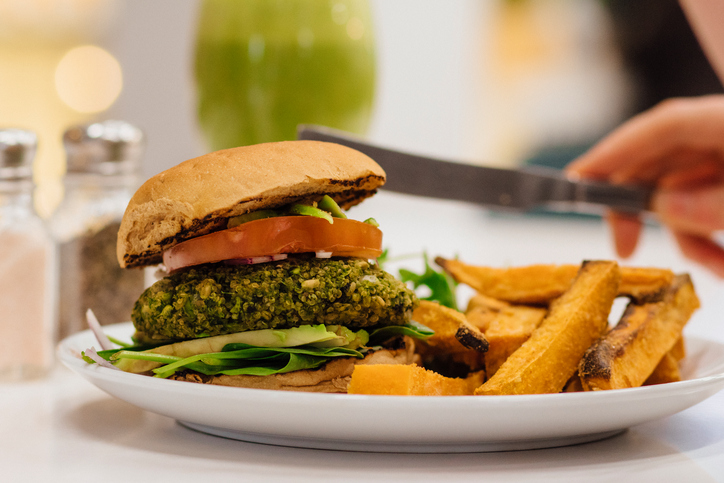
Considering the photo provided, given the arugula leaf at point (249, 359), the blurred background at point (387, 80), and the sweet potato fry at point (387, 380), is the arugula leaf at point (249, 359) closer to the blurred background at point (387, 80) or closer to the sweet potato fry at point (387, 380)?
the sweet potato fry at point (387, 380)

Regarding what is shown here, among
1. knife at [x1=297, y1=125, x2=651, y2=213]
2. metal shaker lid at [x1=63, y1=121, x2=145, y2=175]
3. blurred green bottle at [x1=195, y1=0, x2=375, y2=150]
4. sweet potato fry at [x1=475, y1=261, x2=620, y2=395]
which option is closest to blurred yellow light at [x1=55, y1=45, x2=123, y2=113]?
blurred green bottle at [x1=195, y1=0, x2=375, y2=150]

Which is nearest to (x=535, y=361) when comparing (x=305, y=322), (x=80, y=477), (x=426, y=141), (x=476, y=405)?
(x=476, y=405)

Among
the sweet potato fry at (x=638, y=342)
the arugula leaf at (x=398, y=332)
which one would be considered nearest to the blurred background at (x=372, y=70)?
the arugula leaf at (x=398, y=332)

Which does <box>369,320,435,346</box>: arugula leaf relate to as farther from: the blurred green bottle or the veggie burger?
the blurred green bottle

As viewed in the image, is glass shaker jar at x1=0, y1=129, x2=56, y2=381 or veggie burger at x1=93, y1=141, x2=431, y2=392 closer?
veggie burger at x1=93, y1=141, x2=431, y2=392

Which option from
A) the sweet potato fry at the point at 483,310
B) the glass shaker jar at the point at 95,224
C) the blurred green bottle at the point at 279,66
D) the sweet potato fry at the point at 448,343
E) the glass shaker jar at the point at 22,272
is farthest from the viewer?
the blurred green bottle at the point at 279,66

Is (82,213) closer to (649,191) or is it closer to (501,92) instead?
(649,191)
